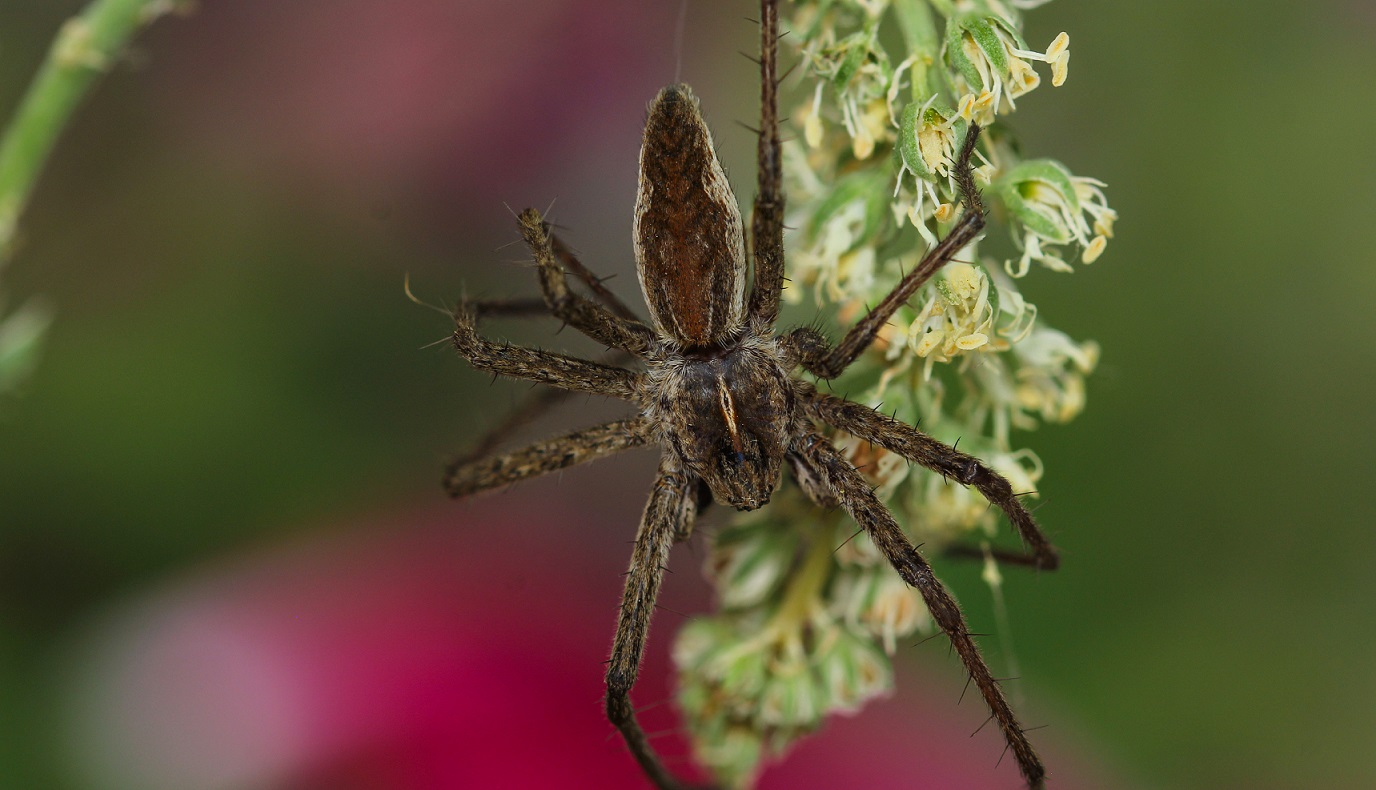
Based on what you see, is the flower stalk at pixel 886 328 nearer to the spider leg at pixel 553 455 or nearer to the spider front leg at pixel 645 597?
the spider front leg at pixel 645 597

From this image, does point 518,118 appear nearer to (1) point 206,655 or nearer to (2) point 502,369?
(2) point 502,369

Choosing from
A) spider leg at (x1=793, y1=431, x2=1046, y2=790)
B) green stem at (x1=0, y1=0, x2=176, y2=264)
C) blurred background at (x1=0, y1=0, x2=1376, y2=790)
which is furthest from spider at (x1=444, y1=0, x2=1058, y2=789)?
green stem at (x1=0, y1=0, x2=176, y2=264)

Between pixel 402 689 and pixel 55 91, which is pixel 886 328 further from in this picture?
pixel 402 689

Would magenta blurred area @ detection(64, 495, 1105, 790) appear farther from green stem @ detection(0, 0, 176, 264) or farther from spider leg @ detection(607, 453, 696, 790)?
green stem @ detection(0, 0, 176, 264)

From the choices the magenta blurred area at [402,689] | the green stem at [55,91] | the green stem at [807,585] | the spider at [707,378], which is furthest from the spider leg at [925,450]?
the green stem at [55,91]

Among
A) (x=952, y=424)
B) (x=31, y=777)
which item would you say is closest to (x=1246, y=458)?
(x=952, y=424)

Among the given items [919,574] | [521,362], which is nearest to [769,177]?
[521,362]
